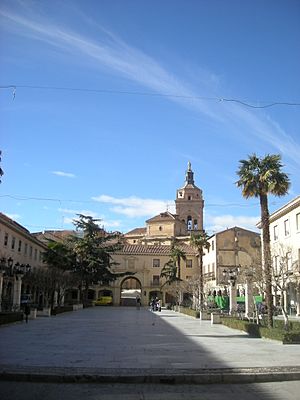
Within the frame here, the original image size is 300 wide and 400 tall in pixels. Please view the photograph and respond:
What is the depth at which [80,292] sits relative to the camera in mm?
69562

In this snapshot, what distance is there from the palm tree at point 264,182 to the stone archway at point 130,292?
52514mm

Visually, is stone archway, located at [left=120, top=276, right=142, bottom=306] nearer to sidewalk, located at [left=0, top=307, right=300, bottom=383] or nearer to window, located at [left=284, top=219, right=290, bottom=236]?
window, located at [left=284, top=219, right=290, bottom=236]

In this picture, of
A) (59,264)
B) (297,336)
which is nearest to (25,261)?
(59,264)

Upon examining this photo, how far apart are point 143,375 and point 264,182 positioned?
17.6 meters

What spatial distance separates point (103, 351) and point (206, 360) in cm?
324

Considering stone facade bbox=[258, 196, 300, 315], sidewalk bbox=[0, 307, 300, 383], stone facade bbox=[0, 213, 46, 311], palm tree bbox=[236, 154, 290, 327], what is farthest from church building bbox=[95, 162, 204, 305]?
sidewalk bbox=[0, 307, 300, 383]

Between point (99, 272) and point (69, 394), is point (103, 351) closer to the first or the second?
point (69, 394)

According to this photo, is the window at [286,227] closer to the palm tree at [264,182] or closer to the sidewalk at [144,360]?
the palm tree at [264,182]

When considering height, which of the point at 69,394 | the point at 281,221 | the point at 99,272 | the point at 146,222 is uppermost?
the point at 146,222

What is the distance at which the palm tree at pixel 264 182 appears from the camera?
24750 millimetres

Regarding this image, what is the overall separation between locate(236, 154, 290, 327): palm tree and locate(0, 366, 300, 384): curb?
1451 cm

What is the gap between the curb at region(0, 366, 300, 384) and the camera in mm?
9453

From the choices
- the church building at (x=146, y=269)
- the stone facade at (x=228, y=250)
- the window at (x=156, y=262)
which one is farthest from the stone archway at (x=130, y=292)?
the stone facade at (x=228, y=250)

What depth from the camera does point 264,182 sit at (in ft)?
83.0
